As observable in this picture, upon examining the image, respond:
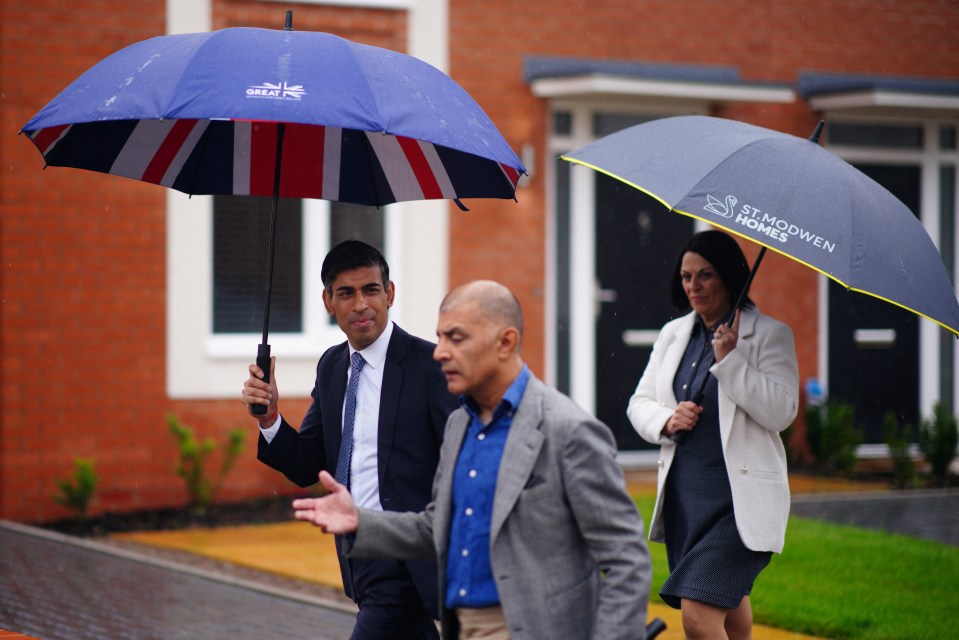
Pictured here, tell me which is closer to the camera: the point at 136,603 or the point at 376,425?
A: the point at 376,425

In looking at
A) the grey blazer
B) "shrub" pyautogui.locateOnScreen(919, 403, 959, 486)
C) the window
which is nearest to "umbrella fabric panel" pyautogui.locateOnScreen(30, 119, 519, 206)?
the grey blazer

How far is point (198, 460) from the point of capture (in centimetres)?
1116

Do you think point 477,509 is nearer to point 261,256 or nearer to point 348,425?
point 348,425

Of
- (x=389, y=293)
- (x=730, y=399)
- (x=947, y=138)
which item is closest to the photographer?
(x=389, y=293)

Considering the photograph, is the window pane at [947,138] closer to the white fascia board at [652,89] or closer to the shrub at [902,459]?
the white fascia board at [652,89]

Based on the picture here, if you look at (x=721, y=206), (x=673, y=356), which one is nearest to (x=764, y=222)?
(x=721, y=206)

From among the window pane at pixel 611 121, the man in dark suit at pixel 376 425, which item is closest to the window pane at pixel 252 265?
the window pane at pixel 611 121

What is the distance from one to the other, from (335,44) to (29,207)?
7.11 m

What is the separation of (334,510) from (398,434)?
2.76 feet

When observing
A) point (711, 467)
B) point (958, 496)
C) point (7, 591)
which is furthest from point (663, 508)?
point (958, 496)

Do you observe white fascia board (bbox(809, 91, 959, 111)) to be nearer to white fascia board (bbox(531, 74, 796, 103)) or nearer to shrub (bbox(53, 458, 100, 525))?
white fascia board (bbox(531, 74, 796, 103))

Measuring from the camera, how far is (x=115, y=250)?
36.6 feet

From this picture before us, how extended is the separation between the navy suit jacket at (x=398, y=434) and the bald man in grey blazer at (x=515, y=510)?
687 mm

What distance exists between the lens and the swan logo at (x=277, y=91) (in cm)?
412
